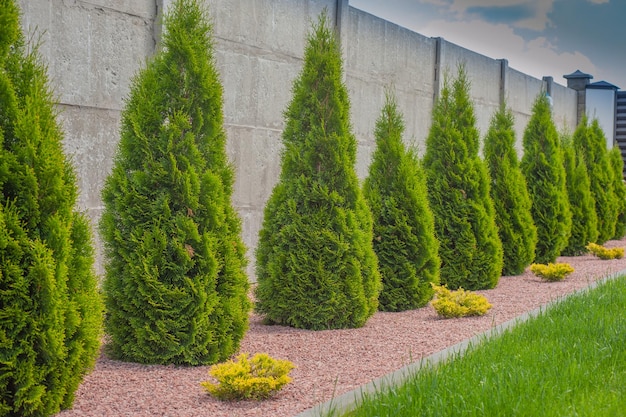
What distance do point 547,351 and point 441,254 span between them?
4167mm

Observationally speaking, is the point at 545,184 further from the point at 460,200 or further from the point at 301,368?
the point at 301,368

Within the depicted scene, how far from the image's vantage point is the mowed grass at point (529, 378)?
14.4 ft

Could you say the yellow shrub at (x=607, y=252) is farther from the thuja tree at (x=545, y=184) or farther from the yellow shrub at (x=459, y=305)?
the yellow shrub at (x=459, y=305)

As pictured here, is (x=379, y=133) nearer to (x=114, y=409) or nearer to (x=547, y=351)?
(x=547, y=351)

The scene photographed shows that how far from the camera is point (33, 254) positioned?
4.20 meters

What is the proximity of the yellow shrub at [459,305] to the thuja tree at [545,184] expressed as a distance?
16.0 ft

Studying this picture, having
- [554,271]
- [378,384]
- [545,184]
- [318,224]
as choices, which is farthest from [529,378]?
[545,184]

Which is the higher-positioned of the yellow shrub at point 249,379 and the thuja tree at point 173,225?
the thuja tree at point 173,225

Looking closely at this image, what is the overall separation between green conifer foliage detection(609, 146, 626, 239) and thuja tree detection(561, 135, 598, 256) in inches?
93.5

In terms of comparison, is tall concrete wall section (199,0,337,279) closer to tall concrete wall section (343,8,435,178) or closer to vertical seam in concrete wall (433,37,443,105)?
tall concrete wall section (343,8,435,178)

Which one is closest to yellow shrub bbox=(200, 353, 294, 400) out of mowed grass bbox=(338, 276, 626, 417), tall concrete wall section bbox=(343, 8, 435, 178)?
mowed grass bbox=(338, 276, 626, 417)

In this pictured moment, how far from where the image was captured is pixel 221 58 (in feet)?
29.5

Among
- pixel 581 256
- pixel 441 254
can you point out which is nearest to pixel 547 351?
pixel 441 254

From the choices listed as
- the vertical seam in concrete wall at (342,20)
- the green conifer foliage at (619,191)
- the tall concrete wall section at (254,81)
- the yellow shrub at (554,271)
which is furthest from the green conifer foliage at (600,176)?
the tall concrete wall section at (254,81)
